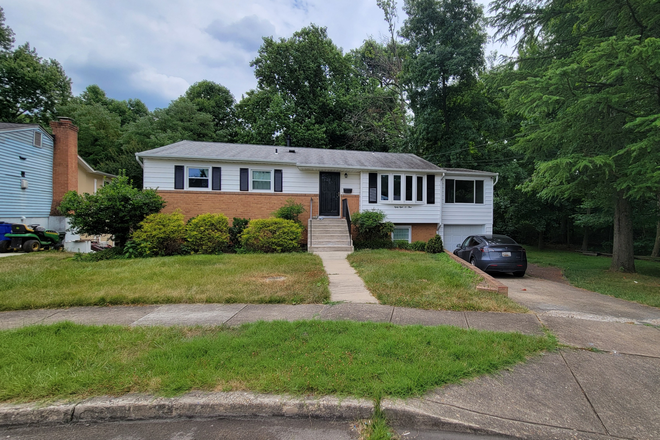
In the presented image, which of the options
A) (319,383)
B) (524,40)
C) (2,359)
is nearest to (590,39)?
(524,40)

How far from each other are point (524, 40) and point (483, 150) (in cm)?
1013

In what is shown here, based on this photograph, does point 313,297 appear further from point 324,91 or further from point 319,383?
point 324,91

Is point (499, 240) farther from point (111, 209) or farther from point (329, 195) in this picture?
point (111, 209)

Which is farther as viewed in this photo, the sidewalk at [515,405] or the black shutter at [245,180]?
the black shutter at [245,180]

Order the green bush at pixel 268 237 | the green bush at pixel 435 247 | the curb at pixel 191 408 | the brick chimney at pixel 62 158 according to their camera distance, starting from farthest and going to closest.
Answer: the brick chimney at pixel 62 158 < the green bush at pixel 435 247 < the green bush at pixel 268 237 < the curb at pixel 191 408

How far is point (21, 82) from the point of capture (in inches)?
1013

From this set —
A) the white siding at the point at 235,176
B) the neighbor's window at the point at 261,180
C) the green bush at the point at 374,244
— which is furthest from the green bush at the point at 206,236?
the green bush at the point at 374,244

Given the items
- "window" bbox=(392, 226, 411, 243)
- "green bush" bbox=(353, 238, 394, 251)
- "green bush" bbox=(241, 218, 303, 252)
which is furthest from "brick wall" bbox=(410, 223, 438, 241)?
"green bush" bbox=(241, 218, 303, 252)

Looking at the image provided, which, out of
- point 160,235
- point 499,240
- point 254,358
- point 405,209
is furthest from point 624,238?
point 160,235

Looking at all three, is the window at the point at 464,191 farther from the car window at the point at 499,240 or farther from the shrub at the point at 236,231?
the shrub at the point at 236,231

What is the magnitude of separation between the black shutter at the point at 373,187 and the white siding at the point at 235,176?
633 millimetres

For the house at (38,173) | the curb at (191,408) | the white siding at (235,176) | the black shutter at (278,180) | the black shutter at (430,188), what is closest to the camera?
the curb at (191,408)

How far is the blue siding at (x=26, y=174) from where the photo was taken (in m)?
14.9

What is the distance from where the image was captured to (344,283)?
23.1 feet
